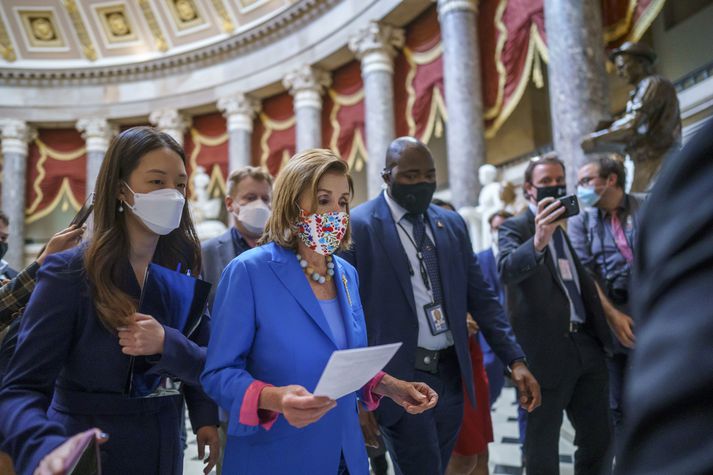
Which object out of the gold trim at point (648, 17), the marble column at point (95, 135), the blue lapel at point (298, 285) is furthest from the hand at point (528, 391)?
the marble column at point (95, 135)

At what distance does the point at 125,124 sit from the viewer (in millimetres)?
17859

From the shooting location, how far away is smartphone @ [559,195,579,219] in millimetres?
2561

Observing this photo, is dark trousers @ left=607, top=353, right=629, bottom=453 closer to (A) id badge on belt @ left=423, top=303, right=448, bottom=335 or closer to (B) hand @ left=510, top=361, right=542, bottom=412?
(B) hand @ left=510, top=361, right=542, bottom=412

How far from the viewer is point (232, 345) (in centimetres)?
146

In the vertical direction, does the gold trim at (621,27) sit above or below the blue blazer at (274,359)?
above

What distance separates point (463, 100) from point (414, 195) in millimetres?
7399

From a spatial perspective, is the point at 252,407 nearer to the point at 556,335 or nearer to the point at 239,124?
the point at 556,335

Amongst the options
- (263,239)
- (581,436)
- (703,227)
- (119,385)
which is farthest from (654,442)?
(581,436)

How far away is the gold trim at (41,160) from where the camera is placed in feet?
57.6

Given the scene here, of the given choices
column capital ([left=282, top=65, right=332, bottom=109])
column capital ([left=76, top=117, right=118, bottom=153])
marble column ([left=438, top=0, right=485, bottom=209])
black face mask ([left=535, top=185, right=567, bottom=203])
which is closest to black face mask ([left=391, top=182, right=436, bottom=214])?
black face mask ([left=535, top=185, right=567, bottom=203])

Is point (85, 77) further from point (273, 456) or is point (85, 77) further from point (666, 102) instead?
point (273, 456)

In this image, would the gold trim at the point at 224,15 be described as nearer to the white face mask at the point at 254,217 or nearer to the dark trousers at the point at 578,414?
the white face mask at the point at 254,217

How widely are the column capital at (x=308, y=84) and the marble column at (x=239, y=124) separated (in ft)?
6.71

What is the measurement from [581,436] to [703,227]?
9.16 ft
